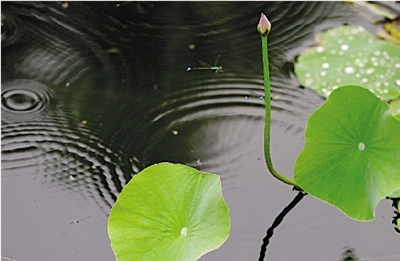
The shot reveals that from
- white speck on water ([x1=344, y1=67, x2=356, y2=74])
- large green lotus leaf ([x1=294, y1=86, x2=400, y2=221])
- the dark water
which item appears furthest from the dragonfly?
large green lotus leaf ([x1=294, y1=86, x2=400, y2=221])

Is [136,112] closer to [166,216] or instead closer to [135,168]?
[135,168]

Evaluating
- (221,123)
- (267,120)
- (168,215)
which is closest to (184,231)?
(168,215)

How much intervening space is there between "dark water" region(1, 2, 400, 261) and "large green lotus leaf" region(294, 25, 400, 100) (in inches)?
1.4

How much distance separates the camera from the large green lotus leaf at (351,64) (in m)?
1.34

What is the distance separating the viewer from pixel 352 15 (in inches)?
60.4

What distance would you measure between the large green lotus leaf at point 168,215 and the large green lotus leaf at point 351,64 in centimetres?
48

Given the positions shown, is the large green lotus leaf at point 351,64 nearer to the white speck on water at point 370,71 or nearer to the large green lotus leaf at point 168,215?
the white speck on water at point 370,71

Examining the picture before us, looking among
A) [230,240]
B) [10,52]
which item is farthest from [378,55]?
[10,52]

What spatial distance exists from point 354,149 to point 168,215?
1.03 feet

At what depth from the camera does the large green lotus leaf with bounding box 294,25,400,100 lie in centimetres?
134

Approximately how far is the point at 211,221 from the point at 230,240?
15 cm

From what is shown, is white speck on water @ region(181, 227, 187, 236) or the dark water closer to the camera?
white speck on water @ region(181, 227, 187, 236)

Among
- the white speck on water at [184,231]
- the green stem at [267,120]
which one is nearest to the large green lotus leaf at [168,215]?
the white speck on water at [184,231]

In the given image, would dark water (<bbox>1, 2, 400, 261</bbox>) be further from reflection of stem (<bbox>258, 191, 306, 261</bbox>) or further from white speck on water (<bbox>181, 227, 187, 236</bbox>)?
white speck on water (<bbox>181, 227, 187, 236</bbox>)
